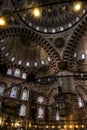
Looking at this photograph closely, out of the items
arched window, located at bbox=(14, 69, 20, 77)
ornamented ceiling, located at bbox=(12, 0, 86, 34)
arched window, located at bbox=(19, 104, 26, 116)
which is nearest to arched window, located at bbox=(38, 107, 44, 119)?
arched window, located at bbox=(19, 104, 26, 116)

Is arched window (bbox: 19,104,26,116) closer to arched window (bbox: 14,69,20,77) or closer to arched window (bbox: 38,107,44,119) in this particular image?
arched window (bbox: 38,107,44,119)

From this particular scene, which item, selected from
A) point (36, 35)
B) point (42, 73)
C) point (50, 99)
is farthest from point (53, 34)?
point (50, 99)

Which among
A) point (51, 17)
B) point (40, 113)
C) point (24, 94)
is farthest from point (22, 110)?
point (51, 17)

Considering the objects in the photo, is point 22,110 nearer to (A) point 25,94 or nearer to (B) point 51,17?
(A) point 25,94

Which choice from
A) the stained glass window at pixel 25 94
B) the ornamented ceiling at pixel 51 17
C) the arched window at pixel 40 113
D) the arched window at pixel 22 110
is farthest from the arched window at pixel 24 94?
the ornamented ceiling at pixel 51 17

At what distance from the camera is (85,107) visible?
699 inches

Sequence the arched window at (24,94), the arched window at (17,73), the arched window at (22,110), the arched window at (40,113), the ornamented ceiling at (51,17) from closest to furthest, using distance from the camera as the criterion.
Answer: the arched window at (22,110)
the arched window at (40,113)
the ornamented ceiling at (51,17)
the arched window at (24,94)
the arched window at (17,73)

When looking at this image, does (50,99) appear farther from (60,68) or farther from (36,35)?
(36,35)

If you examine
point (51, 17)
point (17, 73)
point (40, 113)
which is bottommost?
point (40, 113)

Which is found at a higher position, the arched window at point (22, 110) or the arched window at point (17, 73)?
the arched window at point (17, 73)

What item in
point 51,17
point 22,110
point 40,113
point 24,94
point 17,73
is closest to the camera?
point 22,110

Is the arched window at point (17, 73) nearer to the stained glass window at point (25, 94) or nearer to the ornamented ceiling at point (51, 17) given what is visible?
the stained glass window at point (25, 94)

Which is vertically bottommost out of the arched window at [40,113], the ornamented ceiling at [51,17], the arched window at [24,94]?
the arched window at [40,113]

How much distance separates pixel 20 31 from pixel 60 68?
595cm
